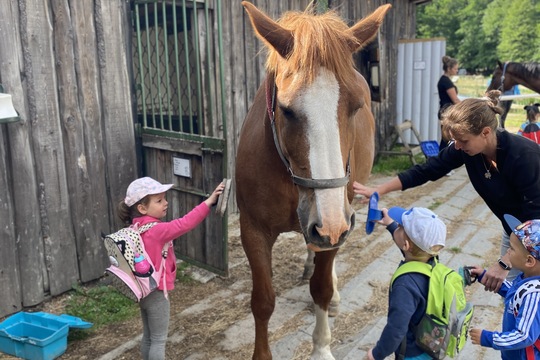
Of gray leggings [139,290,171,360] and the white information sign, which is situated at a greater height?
the white information sign

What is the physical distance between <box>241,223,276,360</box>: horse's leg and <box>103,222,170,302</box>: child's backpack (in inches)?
22.9

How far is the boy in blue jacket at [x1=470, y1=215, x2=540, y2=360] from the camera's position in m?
1.63

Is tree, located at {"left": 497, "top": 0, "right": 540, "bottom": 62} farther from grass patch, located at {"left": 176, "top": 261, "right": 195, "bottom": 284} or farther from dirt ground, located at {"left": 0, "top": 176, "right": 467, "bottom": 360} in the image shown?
grass patch, located at {"left": 176, "top": 261, "right": 195, "bottom": 284}

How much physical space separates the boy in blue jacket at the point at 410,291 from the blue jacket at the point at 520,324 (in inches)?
10.8

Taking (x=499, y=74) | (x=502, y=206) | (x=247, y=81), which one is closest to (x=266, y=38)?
(x=502, y=206)

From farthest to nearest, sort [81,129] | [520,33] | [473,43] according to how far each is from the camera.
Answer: [473,43]
[520,33]
[81,129]

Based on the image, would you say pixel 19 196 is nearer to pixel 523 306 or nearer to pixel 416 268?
pixel 416 268

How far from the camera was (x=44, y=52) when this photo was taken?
321 centimetres

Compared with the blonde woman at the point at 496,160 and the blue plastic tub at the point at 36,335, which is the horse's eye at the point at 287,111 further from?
the blue plastic tub at the point at 36,335

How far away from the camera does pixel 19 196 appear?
3.15m

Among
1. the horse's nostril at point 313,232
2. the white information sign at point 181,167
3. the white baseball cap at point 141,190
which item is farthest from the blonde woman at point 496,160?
the white information sign at point 181,167

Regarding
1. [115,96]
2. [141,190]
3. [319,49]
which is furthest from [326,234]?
[115,96]

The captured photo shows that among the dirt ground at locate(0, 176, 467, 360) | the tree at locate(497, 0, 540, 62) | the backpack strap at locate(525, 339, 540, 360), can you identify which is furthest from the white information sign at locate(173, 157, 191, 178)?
the tree at locate(497, 0, 540, 62)

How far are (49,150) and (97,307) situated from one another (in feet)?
3.93
